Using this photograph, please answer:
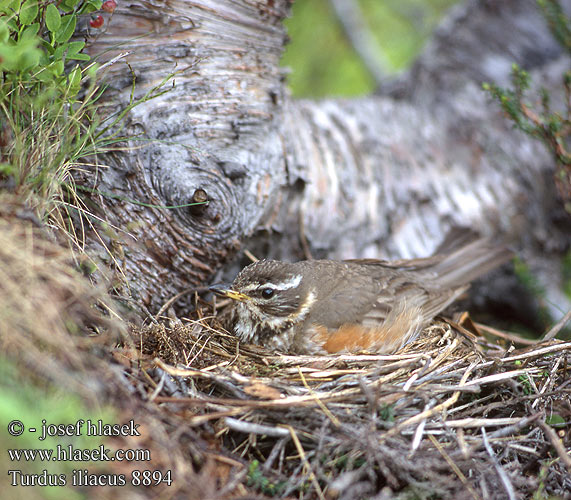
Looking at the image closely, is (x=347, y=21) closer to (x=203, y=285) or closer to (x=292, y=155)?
(x=292, y=155)

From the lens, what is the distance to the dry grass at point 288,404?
237cm

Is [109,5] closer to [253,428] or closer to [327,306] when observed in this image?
[327,306]

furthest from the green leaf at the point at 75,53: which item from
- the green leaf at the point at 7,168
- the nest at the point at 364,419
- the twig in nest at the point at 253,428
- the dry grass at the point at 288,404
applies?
the twig in nest at the point at 253,428

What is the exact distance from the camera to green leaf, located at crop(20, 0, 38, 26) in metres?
2.85

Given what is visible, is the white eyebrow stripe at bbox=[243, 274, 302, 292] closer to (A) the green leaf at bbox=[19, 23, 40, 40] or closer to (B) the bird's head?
(B) the bird's head

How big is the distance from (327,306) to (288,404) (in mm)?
1392

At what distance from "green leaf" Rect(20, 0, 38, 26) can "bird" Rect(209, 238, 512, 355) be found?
2.05m

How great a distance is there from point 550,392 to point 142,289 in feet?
9.21

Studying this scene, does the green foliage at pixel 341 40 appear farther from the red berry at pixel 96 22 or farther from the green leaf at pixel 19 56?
the green leaf at pixel 19 56

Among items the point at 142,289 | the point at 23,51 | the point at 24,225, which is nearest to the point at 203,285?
the point at 142,289

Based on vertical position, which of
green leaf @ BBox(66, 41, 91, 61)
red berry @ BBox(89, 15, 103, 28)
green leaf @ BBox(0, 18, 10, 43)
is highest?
red berry @ BBox(89, 15, 103, 28)

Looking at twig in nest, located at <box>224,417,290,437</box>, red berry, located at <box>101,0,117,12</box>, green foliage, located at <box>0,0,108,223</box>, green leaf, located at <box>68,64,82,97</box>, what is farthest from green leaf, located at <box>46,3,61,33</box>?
twig in nest, located at <box>224,417,290,437</box>

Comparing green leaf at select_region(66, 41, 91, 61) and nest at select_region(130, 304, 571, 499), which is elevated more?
green leaf at select_region(66, 41, 91, 61)

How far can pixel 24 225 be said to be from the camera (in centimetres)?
264
